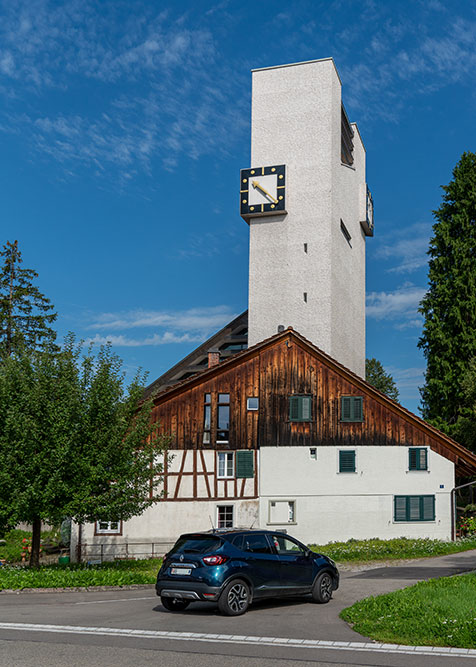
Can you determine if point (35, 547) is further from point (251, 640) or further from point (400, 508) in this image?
→ point (400, 508)

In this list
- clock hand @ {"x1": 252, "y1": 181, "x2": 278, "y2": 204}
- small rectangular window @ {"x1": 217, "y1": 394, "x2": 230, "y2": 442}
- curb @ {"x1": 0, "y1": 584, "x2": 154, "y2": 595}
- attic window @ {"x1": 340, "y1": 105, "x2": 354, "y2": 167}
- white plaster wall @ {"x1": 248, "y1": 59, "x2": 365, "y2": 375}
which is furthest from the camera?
attic window @ {"x1": 340, "y1": 105, "x2": 354, "y2": 167}

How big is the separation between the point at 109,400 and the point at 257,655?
1377cm

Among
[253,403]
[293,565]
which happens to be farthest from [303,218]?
[293,565]

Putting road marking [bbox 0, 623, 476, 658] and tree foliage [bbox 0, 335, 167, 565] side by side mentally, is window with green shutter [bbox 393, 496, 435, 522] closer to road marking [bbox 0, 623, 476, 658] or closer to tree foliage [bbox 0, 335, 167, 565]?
tree foliage [bbox 0, 335, 167, 565]

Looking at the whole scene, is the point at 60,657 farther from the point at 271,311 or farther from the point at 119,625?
the point at 271,311

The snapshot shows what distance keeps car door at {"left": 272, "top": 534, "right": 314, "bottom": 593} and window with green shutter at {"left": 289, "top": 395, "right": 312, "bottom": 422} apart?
1603 cm

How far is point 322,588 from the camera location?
51.2 ft

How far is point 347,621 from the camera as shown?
1288 centimetres

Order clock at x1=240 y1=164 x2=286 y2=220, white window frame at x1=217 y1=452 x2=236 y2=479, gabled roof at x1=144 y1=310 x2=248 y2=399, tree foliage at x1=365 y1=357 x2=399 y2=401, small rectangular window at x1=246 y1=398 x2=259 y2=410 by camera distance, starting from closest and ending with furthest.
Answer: white window frame at x1=217 y1=452 x2=236 y2=479 → small rectangular window at x1=246 y1=398 x2=259 y2=410 → clock at x1=240 y1=164 x2=286 y2=220 → gabled roof at x1=144 y1=310 x2=248 y2=399 → tree foliage at x1=365 y1=357 x2=399 y2=401

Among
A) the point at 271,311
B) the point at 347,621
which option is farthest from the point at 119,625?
the point at 271,311

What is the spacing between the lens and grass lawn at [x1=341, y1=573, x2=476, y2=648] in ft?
35.2

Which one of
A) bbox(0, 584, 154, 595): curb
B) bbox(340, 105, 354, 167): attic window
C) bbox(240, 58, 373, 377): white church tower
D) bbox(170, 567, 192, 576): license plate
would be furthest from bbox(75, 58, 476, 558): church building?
bbox(340, 105, 354, 167): attic window

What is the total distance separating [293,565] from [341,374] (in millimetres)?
17254

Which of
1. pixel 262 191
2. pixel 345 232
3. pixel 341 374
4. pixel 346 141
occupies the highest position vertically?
pixel 346 141
